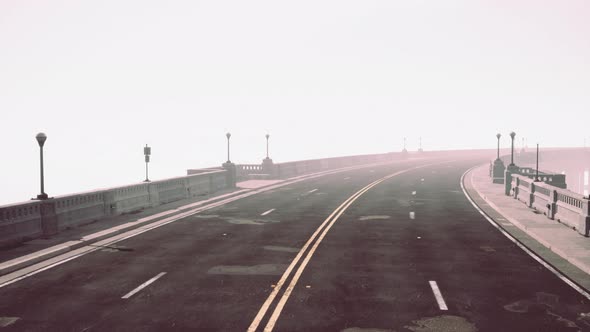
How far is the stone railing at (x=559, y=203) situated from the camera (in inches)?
658

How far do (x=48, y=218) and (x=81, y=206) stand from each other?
7.44ft

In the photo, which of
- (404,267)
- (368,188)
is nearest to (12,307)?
(404,267)

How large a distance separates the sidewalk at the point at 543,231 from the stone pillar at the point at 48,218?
52.1ft

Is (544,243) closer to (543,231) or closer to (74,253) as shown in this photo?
(543,231)

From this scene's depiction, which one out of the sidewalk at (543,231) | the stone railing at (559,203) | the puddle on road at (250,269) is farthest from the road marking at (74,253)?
the stone railing at (559,203)

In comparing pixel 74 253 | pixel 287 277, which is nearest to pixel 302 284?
pixel 287 277

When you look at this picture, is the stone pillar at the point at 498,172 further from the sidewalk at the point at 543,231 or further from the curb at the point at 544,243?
the curb at the point at 544,243

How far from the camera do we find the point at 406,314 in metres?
9.41

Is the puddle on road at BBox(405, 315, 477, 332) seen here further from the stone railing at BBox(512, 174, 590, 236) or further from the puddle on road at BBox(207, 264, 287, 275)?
the stone railing at BBox(512, 174, 590, 236)

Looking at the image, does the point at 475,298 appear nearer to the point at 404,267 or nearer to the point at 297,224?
A: the point at 404,267

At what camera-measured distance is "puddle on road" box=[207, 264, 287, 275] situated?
12.5 m

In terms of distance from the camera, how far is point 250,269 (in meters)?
12.9

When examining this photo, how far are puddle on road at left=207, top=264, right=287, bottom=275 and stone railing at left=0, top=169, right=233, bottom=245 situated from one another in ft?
23.6

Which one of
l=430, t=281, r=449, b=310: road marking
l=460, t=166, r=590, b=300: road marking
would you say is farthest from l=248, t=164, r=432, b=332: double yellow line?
l=460, t=166, r=590, b=300: road marking
